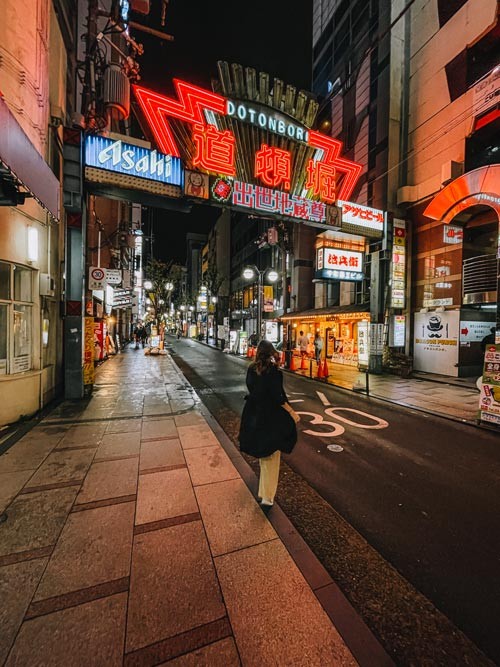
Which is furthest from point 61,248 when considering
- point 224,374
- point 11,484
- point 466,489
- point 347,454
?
point 466,489

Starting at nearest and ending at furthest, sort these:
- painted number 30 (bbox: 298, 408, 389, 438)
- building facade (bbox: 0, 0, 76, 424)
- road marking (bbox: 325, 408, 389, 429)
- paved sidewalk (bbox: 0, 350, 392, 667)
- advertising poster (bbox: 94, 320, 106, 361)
→ paved sidewalk (bbox: 0, 350, 392, 667) < building facade (bbox: 0, 0, 76, 424) < painted number 30 (bbox: 298, 408, 389, 438) < road marking (bbox: 325, 408, 389, 429) < advertising poster (bbox: 94, 320, 106, 361)

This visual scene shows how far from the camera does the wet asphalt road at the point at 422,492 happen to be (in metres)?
2.83

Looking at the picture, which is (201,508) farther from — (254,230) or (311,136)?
(254,230)

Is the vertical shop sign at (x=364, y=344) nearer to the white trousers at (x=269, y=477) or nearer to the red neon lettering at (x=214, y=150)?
the red neon lettering at (x=214, y=150)

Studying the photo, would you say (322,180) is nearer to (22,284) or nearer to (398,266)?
(398,266)

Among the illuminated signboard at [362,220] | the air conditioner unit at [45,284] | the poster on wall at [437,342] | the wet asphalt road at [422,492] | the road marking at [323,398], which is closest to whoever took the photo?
the wet asphalt road at [422,492]

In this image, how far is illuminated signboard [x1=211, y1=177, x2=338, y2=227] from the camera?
10836 millimetres

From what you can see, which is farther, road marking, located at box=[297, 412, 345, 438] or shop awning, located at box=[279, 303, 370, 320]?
shop awning, located at box=[279, 303, 370, 320]

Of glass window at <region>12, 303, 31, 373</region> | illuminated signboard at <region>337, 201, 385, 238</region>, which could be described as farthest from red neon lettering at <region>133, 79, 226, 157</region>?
glass window at <region>12, 303, 31, 373</region>

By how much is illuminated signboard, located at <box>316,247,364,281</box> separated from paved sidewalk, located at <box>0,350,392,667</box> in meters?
13.3

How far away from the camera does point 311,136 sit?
572 inches

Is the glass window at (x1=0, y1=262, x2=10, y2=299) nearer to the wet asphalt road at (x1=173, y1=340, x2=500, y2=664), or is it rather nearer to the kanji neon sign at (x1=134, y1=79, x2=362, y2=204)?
the wet asphalt road at (x1=173, y1=340, x2=500, y2=664)

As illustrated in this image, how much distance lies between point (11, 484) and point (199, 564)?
135 inches

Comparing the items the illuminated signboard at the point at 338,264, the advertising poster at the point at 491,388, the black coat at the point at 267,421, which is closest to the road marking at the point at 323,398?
the advertising poster at the point at 491,388
